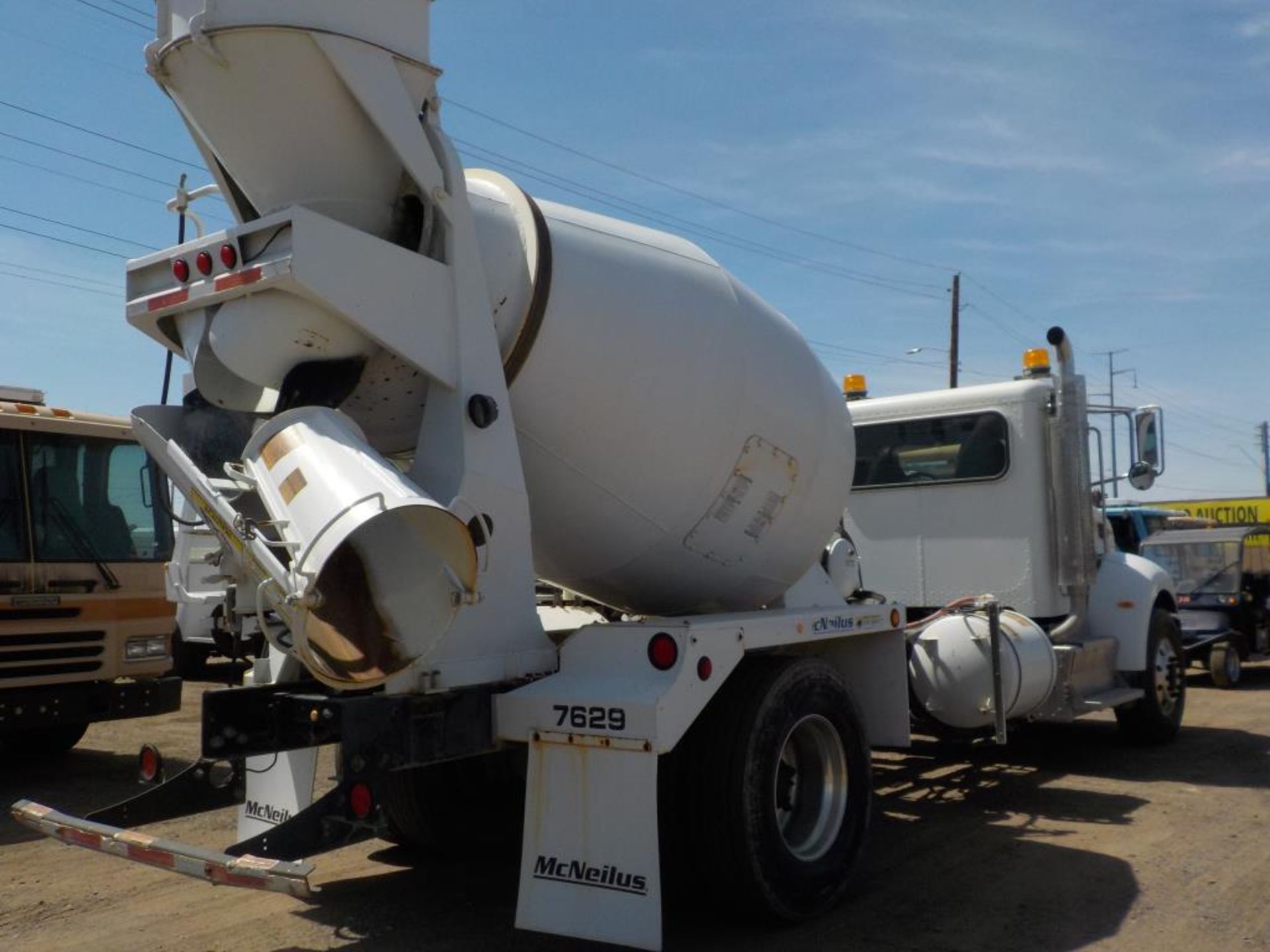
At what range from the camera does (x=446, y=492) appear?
4613 mm

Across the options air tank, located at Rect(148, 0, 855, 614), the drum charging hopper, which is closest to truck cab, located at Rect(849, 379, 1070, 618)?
air tank, located at Rect(148, 0, 855, 614)

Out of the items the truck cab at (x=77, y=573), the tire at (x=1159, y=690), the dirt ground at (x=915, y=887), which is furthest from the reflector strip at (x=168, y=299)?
the tire at (x=1159, y=690)

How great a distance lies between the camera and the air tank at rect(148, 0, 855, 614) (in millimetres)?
4660

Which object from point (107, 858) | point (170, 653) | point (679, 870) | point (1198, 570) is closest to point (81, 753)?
point (170, 653)

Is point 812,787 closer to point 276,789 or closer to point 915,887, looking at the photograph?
point 915,887

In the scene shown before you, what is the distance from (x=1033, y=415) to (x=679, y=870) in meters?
5.33

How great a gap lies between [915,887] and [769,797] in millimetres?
1215

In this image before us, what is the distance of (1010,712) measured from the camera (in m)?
7.99

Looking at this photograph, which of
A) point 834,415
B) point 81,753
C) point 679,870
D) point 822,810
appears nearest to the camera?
point 679,870

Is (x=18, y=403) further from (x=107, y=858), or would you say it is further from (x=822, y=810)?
(x=822, y=810)

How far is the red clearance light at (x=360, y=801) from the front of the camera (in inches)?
164

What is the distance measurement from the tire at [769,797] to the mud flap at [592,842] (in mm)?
559

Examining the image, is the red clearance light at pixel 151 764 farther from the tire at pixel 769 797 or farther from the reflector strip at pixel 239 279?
the tire at pixel 769 797

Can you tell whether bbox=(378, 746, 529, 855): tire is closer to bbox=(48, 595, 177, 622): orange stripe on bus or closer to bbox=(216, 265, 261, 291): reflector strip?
bbox=(216, 265, 261, 291): reflector strip
